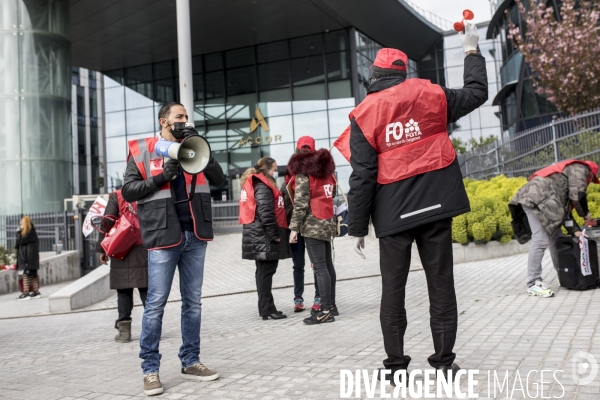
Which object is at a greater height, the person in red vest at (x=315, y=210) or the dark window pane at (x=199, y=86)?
the dark window pane at (x=199, y=86)

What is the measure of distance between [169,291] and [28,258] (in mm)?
9668

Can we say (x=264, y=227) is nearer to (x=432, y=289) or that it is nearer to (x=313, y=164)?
(x=313, y=164)

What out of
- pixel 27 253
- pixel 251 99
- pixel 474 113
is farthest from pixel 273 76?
pixel 27 253

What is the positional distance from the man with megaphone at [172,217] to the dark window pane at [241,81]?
29145 mm

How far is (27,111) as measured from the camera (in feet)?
77.1

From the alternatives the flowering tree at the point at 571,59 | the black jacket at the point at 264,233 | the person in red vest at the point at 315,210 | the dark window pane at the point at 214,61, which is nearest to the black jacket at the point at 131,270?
the black jacket at the point at 264,233

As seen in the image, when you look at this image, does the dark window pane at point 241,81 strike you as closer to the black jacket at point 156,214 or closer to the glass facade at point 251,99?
the glass facade at point 251,99

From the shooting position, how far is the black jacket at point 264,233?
7309mm

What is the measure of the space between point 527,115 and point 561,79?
1255 cm

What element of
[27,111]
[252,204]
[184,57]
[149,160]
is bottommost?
[252,204]

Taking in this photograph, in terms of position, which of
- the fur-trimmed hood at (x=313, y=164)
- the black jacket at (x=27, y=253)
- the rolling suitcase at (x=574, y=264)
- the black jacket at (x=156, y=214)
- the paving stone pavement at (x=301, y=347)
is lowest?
the paving stone pavement at (x=301, y=347)

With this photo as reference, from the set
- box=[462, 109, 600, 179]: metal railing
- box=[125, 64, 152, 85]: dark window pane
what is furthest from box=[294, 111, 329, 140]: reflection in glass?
box=[462, 109, 600, 179]: metal railing

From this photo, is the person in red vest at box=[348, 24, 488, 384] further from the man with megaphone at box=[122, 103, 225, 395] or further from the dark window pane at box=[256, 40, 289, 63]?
the dark window pane at box=[256, 40, 289, 63]

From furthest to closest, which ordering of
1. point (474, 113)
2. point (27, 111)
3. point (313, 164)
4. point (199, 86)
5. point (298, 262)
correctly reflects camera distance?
point (474, 113) < point (199, 86) < point (27, 111) < point (298, 262) < point (313, 164)
